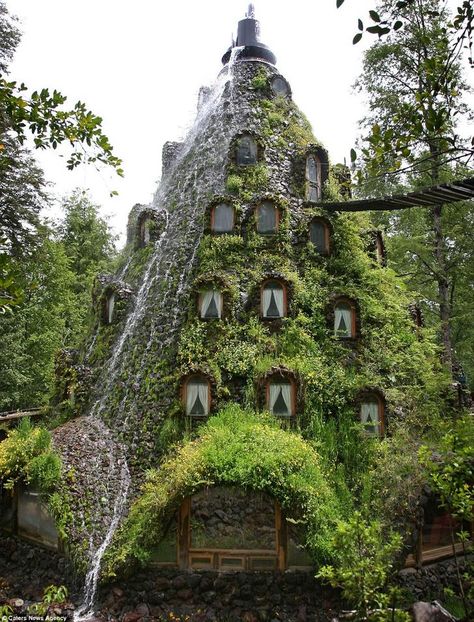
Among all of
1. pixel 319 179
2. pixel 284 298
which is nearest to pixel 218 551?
pixel 284 298

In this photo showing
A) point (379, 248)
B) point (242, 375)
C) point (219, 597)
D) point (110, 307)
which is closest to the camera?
point (219, 597)

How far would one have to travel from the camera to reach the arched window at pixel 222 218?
1535 centimetres

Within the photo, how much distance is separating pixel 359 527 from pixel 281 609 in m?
4.65

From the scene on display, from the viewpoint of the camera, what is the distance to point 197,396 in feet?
39.7

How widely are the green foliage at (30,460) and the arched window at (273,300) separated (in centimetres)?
612

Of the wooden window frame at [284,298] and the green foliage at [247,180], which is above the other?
the green foliage at [247,180]

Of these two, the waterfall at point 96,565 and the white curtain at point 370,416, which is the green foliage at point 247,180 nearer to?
the white curtain at point 370,416

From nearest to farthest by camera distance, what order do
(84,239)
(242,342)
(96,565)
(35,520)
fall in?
1. (96,565)
2. (35,520)
3. (242,342)
4. (84,239)

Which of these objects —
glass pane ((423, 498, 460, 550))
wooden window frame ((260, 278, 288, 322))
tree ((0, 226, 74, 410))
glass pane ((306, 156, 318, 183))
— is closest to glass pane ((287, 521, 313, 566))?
glass pane ((423, 498, 460, 550))

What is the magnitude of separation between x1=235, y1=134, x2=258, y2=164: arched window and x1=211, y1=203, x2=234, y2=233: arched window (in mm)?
2543

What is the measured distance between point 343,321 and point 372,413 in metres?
2.62

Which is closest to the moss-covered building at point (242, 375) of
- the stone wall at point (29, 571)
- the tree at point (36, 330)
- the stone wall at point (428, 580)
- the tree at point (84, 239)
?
the stone wall at point (29, 571)

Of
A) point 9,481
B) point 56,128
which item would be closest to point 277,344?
point 9,481

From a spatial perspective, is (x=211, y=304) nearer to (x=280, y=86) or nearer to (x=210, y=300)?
(x=210, y=300)
